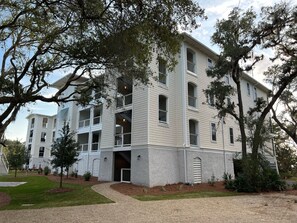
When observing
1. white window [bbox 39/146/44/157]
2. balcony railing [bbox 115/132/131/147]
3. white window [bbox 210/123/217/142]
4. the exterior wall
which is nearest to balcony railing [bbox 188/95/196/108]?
white window [bbox 210/123/217/142]

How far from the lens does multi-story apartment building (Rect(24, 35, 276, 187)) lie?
17.6 m

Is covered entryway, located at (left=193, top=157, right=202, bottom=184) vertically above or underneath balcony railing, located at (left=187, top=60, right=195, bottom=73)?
underneath

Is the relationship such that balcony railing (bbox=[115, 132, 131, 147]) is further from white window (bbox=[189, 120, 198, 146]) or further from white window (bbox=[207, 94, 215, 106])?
white window (bbox=[207, 94, 215, 106])

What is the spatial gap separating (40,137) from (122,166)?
37411 mm

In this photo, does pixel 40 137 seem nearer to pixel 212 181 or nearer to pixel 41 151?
pixel 41 151

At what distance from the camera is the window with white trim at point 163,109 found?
1914 cm

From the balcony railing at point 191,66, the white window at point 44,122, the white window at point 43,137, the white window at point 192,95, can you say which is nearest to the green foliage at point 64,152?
the white window at point 192,95

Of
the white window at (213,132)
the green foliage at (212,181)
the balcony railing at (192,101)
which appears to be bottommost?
the green foliage at (212,181)

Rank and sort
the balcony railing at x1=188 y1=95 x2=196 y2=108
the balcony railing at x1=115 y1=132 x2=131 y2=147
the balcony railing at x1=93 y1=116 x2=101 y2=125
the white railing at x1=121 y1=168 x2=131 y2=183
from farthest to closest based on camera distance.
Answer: the balcony railing at x1=93 y1=116 x2=101 y2=125 → the balcony railing at x1=188 y1=95 x2=196 y2=108 → the balcony railing at x1=115 y1=132 x2=131 y2=147 → the white railing at x1=121 y1=168 x2=131 y2=183

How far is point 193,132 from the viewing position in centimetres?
2100

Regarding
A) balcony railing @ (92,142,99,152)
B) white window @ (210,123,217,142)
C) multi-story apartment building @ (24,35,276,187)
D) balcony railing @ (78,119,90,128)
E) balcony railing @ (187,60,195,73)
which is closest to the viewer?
multi-story apartment building @ (24,35,276,187)

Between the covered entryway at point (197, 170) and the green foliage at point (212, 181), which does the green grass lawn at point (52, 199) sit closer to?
the covered entryway at point (197, 170)

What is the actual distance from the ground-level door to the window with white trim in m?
4.02

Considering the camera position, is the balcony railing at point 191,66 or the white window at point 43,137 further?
the white window at point 43,137
